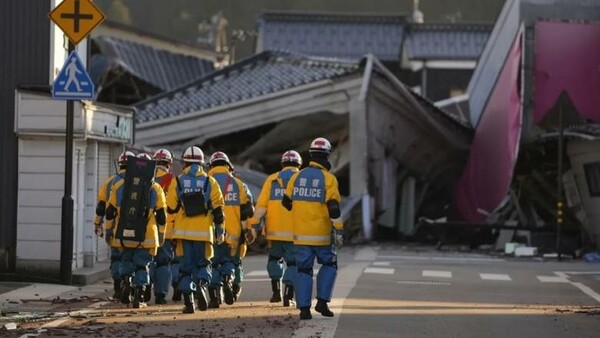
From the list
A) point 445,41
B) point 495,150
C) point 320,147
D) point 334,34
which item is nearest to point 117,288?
point 320,147

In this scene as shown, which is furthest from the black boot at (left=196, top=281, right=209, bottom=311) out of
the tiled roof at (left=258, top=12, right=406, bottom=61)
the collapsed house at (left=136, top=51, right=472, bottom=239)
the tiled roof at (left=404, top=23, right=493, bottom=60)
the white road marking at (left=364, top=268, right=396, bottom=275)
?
the tiled roof at (left=404, top=23, right=493, bottom=60)

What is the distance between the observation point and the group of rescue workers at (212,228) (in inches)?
538

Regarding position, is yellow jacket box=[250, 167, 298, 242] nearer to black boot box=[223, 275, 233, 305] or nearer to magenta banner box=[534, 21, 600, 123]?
black boot box=[223, 275, 233, 305]

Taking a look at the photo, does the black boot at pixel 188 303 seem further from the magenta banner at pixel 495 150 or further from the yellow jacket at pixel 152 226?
the magenta banner at pixel 495 150

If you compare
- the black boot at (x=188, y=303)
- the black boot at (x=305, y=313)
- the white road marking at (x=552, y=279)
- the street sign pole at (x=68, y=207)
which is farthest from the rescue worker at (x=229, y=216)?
the white road marking at (x=552, y=279)

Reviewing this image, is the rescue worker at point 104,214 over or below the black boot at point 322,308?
over

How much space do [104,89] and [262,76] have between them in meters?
10.3

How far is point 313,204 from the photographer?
45.0ft

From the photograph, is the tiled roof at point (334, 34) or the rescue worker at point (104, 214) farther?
the tiled roof at point (334, 34)

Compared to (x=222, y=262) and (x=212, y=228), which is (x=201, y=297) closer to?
(x=212, y=228)

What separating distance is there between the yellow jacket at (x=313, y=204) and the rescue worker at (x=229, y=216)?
2405mm

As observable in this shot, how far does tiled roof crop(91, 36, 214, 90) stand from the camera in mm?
48281

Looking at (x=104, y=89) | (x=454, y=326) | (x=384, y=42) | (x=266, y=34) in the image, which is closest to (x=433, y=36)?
→ (x=384, y=42)

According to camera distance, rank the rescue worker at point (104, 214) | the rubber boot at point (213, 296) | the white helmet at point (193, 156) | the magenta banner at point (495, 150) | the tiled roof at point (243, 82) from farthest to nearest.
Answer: the tiled roof at point (243, 82) → the magenta banner at point (495, 150) → the rescue worker at point (104, 214) → the rubber boot at point (213, 296) → the white helmet at point (193, 156)
